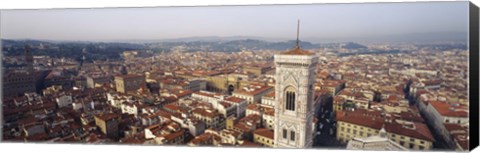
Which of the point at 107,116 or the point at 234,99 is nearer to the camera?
the point at 107,116

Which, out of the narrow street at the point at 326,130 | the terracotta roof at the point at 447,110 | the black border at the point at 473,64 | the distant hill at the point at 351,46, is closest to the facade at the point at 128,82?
the narrow street at the point at 326,130

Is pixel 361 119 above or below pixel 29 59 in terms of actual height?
below

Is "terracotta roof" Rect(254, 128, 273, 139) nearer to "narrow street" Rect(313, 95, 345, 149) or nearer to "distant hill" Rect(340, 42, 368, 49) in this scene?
"narrow street" Rect(313, 95, 345, 149)

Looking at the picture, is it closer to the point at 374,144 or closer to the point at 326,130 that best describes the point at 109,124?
the point at 326,130

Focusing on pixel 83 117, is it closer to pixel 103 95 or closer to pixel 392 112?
pixel 103 95

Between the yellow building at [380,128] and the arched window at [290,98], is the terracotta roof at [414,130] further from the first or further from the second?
the arched window at [290,98]

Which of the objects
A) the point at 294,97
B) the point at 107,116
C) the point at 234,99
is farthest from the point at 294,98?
the point at 107,116
